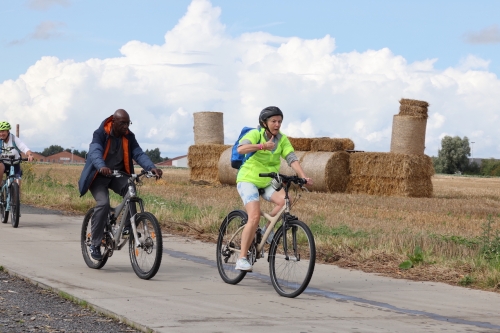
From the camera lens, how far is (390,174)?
25.5 meters

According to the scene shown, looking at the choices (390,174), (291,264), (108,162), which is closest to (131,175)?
(108,162)

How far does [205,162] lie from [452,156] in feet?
261

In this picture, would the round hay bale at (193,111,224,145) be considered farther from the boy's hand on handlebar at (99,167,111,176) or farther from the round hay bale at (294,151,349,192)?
the boy's hand on handlebar at (99,167,111,176)

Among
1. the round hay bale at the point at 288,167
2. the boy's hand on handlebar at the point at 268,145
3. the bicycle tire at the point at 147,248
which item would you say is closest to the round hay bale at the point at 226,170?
the round hay bale at the point at 288,167

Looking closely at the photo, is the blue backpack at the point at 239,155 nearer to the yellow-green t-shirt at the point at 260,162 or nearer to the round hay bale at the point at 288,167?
the yellow-green t-shirt at the point at 260,162

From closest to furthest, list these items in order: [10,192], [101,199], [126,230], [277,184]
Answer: [277,184]
[126,230]
[101,199]
[10,192]

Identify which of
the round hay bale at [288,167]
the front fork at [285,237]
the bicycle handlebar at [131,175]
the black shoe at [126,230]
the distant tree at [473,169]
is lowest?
the black shoe at [126,230]

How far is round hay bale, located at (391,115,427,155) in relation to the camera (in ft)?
83.3

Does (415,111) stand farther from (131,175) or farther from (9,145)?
(131,175)

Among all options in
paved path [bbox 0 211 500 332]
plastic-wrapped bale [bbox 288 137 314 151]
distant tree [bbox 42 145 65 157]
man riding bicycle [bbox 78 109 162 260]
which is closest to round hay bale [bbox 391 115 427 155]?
plastic-wrapped bale [bbox 288 137 314 151]

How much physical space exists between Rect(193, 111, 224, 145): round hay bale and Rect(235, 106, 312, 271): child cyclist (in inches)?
827

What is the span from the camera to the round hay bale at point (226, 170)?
2755 cm

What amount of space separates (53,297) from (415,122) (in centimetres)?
1905

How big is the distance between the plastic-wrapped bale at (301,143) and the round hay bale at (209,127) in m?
3.77
